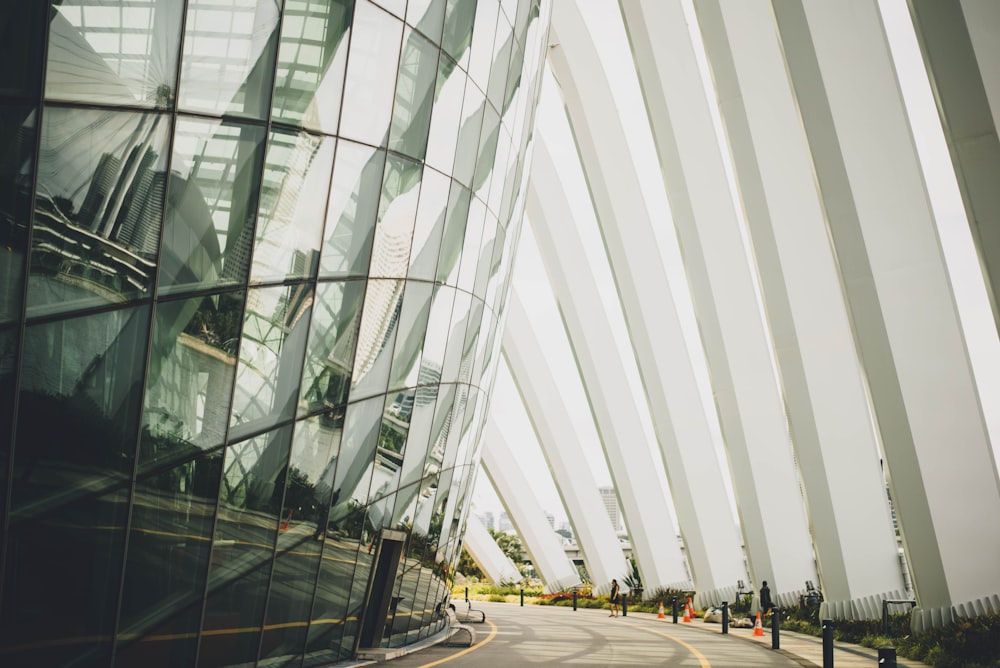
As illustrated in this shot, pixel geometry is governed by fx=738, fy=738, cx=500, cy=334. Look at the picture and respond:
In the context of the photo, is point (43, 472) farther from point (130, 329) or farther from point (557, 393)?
point (557, 393)

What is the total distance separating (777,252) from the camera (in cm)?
1767

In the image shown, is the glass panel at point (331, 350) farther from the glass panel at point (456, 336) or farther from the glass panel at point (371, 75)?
the glass panel at point (456, 336)

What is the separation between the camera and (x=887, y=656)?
22.2 ft

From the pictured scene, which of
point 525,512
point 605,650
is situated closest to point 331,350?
point 605,650

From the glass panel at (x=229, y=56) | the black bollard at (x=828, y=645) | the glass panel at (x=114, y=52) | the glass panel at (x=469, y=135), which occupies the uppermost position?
the glass panel at (x=469, y=135)

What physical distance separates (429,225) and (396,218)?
42.3 inches

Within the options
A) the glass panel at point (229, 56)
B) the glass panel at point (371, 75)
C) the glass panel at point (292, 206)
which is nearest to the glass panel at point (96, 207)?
the glass panel at point (229, 56)

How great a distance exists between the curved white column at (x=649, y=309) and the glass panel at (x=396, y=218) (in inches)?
634

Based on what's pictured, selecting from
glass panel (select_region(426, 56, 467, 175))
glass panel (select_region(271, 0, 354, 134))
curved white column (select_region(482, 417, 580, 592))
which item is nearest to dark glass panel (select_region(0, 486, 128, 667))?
glass panel (select_region(271, 0, 354, 134))

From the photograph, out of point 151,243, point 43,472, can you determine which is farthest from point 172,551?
point 151,243

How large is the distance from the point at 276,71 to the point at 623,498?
91.1 feet

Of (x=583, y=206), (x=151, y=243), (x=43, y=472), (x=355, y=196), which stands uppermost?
(x=583, y=206)

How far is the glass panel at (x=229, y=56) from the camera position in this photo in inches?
297

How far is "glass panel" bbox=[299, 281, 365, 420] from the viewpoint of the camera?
9523mm
